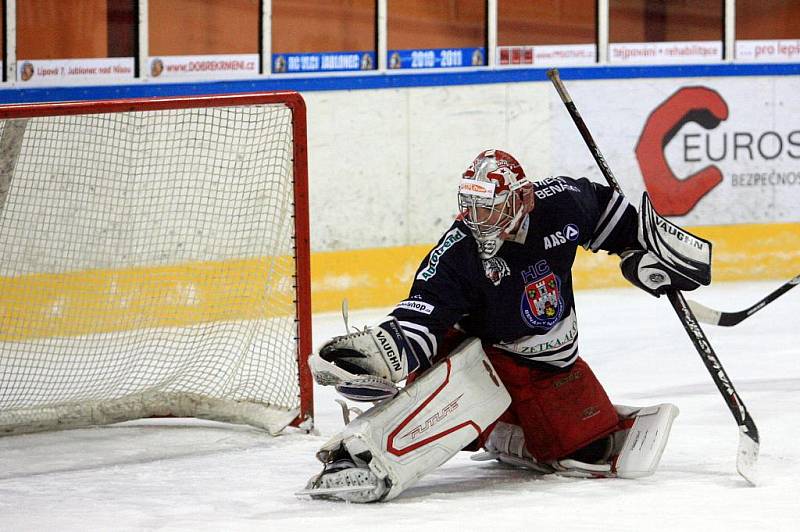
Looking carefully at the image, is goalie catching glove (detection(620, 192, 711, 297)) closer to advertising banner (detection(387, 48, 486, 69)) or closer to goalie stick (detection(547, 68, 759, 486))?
goalie stick (detection(547, 68, 759, 486))

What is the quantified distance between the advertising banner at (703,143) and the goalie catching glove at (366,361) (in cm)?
398

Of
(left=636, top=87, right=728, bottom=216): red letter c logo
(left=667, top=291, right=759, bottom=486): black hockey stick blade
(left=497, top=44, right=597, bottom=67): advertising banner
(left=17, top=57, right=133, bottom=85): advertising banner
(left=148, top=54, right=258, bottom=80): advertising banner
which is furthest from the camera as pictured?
(left=636, top=87, right=728, bottom=216): red letter c logo

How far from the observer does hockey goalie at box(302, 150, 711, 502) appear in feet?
10.8

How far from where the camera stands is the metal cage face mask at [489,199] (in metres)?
3.32

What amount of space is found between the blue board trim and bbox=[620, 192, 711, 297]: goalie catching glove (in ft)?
10.4

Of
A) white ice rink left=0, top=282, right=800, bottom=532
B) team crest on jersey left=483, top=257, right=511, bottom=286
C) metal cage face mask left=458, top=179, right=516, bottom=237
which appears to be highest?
metal cage face mask left=458, top=179, right=516, bottom=237

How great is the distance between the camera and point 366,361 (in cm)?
326

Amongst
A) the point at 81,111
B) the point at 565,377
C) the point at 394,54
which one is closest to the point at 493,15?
the point at 394,54

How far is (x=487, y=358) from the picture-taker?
3514mm

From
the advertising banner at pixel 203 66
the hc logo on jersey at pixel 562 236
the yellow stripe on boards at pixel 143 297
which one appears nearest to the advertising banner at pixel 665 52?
the advertising banner at pixel 203 66

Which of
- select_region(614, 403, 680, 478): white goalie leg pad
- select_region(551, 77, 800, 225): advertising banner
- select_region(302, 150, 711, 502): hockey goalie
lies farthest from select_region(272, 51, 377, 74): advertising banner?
select_region(614, 403, 680, 478): white goalie leg pad

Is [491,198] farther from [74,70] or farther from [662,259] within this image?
[74,70]

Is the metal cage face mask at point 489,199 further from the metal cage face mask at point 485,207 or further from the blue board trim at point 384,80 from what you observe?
the blue board trim at point 384,80

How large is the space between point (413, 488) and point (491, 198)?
2.59 ft
